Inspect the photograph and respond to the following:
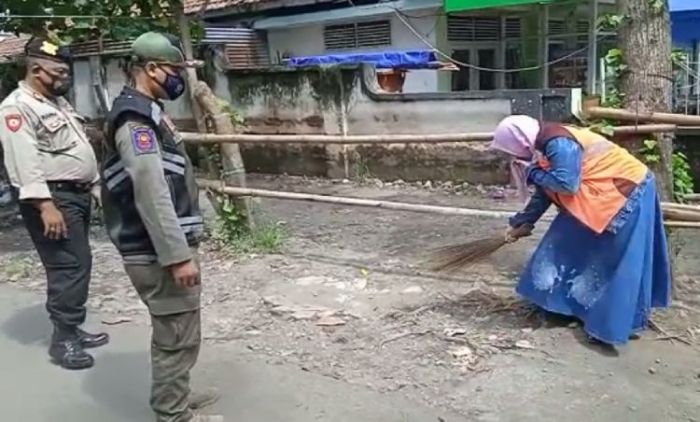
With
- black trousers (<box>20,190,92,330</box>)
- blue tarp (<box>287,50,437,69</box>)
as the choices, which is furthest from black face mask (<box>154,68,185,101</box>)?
blue tarp (<box>287,50,437,69</box>)

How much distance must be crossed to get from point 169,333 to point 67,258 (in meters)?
1.21

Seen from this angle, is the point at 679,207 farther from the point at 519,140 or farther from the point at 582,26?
the point at 582,26

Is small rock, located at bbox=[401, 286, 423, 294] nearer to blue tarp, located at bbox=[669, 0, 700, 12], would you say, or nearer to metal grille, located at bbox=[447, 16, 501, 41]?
blue tarp, located at bbox=[669, 0, 700, 12]

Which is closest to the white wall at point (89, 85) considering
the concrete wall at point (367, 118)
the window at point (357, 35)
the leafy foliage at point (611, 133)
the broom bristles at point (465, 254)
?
the concrete wall at point (367, 118)

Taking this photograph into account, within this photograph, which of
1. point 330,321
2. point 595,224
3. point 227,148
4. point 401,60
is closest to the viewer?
point 595,224

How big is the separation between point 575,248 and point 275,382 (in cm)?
170

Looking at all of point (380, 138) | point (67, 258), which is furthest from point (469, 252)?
point (67, 258)

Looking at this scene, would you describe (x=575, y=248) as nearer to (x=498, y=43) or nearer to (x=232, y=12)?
(x=498, y=43)

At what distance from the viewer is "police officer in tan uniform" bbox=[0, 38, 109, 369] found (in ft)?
12.0

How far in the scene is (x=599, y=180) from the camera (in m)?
3.78

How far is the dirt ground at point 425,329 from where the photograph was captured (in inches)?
136

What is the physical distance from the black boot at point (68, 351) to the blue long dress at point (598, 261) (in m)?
2.38

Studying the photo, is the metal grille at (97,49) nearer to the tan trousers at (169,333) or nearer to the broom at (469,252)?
the broom at (469,252)

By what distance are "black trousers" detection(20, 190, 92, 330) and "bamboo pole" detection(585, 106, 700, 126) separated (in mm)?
2861
